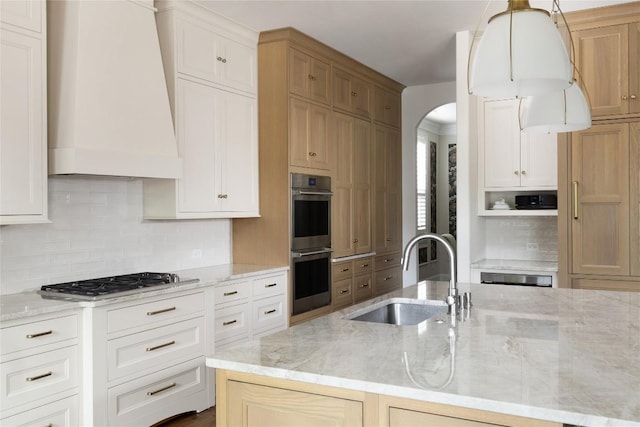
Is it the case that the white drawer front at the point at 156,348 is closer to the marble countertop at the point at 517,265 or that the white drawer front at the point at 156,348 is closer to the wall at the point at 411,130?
the marble countertop at the point at 517,265

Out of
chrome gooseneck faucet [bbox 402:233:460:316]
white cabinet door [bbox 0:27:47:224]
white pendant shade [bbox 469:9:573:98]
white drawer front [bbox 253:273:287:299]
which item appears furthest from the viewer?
white drawer front [bbox 253:273:287:299]

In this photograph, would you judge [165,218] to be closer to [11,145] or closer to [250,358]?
[11,145]

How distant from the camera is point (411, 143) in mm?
6609

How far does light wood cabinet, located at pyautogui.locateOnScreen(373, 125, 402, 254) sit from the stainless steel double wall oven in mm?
1084

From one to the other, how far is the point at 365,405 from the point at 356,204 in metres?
4.08

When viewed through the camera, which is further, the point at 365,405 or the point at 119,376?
the point at 119,376

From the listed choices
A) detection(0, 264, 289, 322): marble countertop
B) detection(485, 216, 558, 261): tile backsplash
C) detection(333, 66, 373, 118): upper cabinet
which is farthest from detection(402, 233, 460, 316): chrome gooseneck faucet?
detection(333, 66, 373, 118): upper cabinet

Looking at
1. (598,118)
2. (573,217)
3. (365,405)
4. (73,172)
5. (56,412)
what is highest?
(598,118)

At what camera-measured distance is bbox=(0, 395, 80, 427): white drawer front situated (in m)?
2.51

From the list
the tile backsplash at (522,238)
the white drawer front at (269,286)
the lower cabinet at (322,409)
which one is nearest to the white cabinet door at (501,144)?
the tile backsplash at (522,238)

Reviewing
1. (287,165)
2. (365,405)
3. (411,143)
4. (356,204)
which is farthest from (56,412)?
(411,143)

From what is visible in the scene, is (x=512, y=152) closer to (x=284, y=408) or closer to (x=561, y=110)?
(x=561, y=110)

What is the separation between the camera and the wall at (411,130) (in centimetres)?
641

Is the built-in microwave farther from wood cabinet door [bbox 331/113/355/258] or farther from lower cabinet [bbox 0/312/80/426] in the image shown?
lower cabinet [bbox 0/312/80/426]
